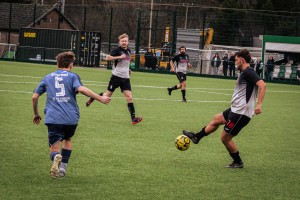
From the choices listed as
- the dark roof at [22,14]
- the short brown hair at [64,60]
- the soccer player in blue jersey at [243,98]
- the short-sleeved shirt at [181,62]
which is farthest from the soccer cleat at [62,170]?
the dark roof at [22,14]

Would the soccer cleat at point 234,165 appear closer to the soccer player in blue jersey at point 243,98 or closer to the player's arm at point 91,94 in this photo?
the soccer player in blue jersey at point 243,98

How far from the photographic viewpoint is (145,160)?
10680mm

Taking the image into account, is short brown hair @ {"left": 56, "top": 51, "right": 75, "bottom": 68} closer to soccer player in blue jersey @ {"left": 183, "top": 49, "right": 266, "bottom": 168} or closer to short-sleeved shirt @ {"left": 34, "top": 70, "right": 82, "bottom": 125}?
short-sleeved shirt @ {"left": 34, "top": 70, "right": 82, "bottom": 125}

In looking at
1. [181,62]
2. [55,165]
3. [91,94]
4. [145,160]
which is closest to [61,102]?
[91,94]

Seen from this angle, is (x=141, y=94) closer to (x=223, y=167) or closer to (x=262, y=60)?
(x=223, y=167)

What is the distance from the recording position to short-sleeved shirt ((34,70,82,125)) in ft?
28.4

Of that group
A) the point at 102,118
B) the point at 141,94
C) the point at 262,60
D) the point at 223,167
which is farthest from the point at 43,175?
the point at 262,60

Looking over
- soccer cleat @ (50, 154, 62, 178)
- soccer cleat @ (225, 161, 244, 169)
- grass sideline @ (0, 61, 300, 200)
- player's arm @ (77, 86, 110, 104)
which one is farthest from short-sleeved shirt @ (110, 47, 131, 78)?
soccer cleat @ (50, 154, 62, 178)

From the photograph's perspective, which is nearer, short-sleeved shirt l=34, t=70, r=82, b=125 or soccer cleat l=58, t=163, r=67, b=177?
short-sleeved shirt l=34, t=70, r=82, b=125

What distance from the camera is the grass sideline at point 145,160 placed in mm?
8375

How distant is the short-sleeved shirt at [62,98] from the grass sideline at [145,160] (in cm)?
81

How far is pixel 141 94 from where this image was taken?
25625mm

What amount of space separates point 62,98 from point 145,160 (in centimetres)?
246

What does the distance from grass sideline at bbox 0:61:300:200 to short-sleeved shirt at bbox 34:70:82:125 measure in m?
0.81
